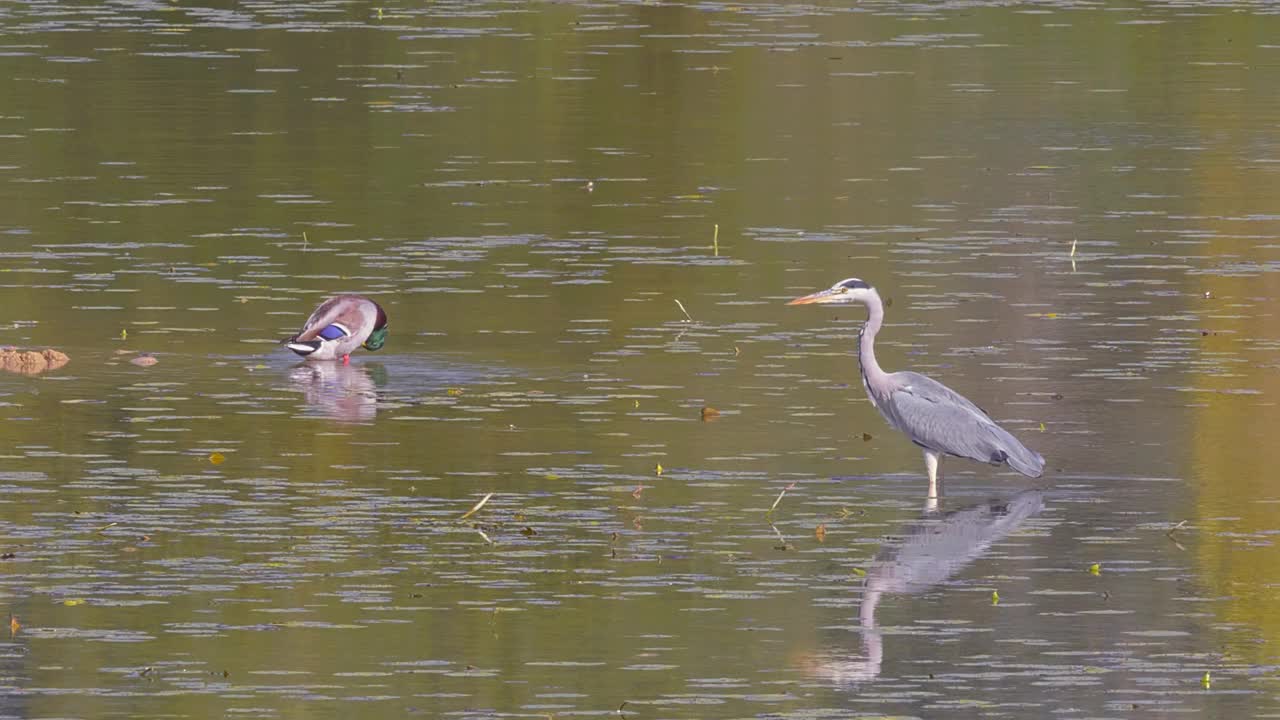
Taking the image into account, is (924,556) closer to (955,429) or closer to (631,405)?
(955,429)

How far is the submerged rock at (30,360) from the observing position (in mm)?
17484

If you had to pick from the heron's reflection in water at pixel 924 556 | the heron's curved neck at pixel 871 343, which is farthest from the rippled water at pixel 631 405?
the heron's curved neck at pixel 871 343

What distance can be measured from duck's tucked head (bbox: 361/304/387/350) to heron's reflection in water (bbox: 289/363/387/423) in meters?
0.23

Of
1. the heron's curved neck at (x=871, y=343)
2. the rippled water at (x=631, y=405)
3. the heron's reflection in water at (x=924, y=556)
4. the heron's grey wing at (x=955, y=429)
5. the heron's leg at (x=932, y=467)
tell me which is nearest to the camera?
→ the heron's reflection in water at (x=924, y=556)

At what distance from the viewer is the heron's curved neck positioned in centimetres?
1463

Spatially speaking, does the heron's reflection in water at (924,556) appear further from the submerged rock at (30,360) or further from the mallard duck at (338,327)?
the submerged rock at (30,360)

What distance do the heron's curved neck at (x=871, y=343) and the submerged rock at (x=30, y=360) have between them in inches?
208

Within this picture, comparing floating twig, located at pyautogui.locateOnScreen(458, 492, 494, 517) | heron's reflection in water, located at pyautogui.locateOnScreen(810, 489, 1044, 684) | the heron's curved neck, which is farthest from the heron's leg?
floating twig, located at pyautogui.locateOnScreen(458, 492, 494, 517)

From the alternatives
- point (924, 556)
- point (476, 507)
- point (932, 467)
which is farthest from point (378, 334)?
point (924, 556)

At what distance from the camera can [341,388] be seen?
1709 centimetres

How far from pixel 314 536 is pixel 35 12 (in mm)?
37491

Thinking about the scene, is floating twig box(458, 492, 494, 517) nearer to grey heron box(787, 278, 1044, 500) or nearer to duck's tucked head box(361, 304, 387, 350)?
grey heron box(787, 278, 1044, 500)

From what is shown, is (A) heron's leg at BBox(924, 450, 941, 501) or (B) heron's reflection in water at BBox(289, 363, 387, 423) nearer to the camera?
(A) heron's leg at BBox(924, 450, 941, 501)

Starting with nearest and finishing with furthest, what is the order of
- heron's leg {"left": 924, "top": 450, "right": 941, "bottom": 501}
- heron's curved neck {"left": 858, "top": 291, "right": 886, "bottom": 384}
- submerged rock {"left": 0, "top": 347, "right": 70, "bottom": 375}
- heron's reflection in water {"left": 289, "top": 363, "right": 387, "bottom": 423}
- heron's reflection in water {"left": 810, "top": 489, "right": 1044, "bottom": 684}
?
heron's reflection in water {"left": 810, "top": 489, "right": 1044, "bottom": 684} → heron's leg {"left": 924, "top": 450, "right": 941, "bottom": 501} → heron's curved neck {"left": 858, "top": 291, "right": 886, "bottom": 384} → heron's reflection in water {"left": 289, "top": 363, "right": 387, "bottom": 423} → submerged rock {"left": 0, "top": 347, "right": 70, "bottom": 375}
